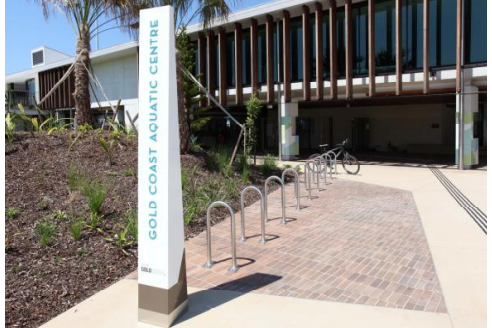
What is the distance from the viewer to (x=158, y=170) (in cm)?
343

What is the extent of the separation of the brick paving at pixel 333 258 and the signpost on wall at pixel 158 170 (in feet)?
2.95

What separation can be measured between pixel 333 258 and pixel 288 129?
43.5 feet

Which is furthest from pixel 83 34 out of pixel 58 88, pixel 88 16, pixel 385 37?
pixel 58 88

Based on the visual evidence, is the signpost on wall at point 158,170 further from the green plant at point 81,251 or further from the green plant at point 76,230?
the green plant at point 76,230

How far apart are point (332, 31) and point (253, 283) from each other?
13196 mm

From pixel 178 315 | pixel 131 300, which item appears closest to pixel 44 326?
pixel 131 300

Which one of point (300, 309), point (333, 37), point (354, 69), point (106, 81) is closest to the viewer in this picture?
point (300, 309)

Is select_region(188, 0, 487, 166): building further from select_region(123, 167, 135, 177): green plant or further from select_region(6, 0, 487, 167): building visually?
select_region(123, 167, 135, 177): green plant

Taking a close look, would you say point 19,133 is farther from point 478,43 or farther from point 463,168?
point 478,43

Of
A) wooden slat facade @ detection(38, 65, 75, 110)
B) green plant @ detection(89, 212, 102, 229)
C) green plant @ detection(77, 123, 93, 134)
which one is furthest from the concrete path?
wooden slat facade @ detection(38, 65, 75, 110)

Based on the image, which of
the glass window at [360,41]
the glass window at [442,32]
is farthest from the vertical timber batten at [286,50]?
the glass window at [442,32]

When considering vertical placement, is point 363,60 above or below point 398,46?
above

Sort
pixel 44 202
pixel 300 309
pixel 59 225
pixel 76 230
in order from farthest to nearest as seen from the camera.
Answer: pixel 44 202 → pixel 59 225 → pixel 76 230 → pixel 300 309

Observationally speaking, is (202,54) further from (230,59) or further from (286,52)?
(286,52)
